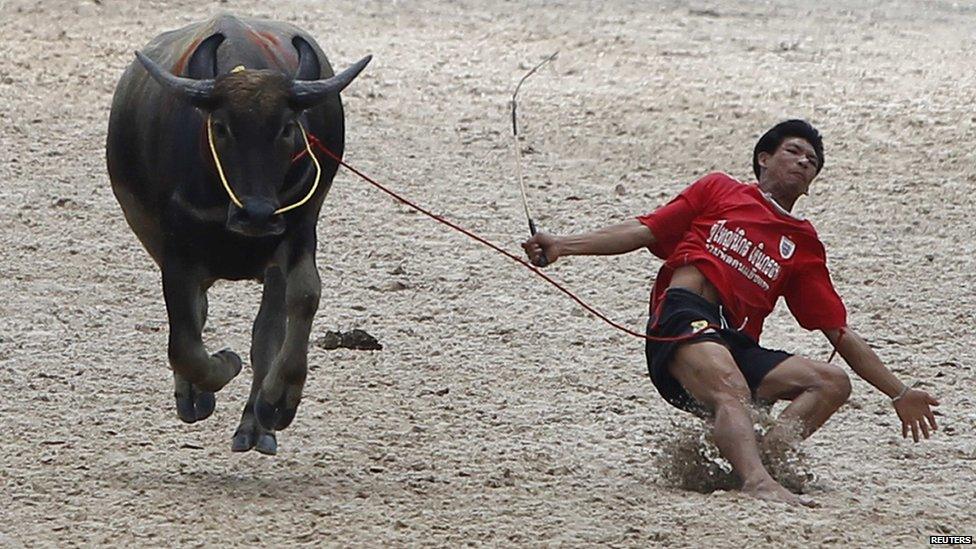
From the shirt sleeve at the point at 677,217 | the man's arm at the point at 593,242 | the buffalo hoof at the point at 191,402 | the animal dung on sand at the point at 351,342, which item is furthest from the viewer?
the animal dung on sand at the point at 351,342

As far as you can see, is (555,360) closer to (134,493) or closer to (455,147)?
(134,493)

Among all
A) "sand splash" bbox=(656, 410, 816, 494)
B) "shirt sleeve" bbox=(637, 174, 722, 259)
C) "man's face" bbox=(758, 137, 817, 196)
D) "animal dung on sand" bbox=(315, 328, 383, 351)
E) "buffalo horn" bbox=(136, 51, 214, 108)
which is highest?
"man's face" bbox=(758, 137, 817, 196)

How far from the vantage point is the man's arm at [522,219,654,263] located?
6798 mm

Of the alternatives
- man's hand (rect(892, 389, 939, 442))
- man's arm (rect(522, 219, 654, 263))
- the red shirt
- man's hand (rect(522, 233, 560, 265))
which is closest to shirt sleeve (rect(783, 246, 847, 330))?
the red shirt

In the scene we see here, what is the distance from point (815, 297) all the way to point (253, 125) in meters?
2.12

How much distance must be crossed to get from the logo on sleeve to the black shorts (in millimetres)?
309

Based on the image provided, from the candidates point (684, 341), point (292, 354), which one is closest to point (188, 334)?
point (292, 354)

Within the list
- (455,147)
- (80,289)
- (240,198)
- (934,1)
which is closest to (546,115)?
(455,147)

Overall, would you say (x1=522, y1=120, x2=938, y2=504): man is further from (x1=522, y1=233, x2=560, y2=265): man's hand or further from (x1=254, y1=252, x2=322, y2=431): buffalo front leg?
(x1=254, y1=252, x2=322, y2=431): buffalo front leg

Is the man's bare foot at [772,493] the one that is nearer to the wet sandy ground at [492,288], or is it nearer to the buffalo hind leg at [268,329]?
the wet sandy ground at [492,288]

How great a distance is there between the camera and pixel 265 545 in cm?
608

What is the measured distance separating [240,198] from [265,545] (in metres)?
1.25

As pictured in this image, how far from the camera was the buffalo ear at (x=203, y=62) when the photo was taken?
7.04 m

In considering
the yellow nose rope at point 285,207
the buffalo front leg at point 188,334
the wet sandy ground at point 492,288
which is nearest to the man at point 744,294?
the wet sandy ground at point 492,288
